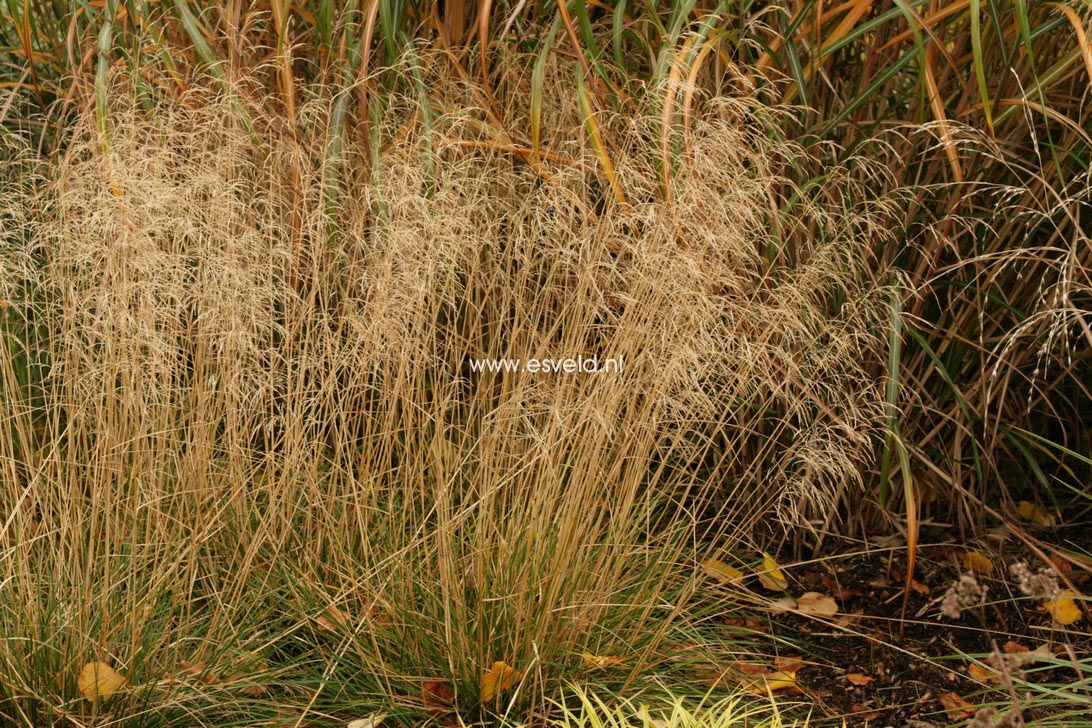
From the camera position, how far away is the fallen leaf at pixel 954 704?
2.32 metres

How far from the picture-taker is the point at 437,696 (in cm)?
211

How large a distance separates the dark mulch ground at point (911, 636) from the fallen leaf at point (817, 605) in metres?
0.03

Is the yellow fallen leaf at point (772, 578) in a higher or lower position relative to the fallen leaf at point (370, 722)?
lower

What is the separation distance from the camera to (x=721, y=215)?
220 cm

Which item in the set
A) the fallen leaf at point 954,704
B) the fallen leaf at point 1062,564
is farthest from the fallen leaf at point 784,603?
the fallen leaf at point 1062,564

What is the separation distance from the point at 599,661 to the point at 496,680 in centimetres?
21

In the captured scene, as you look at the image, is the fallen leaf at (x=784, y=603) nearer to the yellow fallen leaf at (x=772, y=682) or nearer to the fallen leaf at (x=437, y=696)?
the yellow fallen leaf at (x=772, y=682)

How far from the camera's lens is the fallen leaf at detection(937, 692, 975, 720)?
→ 7.60ft

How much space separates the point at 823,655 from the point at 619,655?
0.69 meters

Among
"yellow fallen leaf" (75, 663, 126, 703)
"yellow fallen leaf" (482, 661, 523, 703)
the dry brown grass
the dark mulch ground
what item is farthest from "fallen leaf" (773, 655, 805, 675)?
"yellow fallen leaf" (75, 663, 126, 703)

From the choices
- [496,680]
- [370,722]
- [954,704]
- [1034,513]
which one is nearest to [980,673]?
[954,704]

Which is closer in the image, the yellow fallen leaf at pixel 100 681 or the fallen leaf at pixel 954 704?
the yellow fallen leaf at pixel 100 681

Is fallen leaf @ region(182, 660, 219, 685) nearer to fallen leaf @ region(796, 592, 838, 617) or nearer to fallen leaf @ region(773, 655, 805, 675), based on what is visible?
fallen leaf @ region(773, 655, 805, 675)

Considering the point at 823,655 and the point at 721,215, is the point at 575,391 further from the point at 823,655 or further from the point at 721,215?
the point at 823,655
